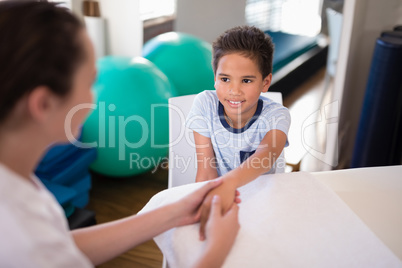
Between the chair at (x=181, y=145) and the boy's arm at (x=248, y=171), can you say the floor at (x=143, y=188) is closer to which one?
the chair at (x=181, y=145)

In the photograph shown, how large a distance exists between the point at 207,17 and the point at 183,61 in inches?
25.9

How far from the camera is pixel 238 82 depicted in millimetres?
1128

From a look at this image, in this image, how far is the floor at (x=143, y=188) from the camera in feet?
5.35

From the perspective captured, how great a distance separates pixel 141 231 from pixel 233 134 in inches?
20.7

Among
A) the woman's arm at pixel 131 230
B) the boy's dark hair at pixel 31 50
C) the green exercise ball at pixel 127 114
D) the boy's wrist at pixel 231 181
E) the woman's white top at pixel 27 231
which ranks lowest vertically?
the green exercise ball at pixel 127 114

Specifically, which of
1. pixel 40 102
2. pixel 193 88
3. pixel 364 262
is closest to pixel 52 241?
pixel 40 102

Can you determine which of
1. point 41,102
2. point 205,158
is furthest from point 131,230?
point 205,158

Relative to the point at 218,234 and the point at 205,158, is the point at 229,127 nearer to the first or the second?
the point at 205,158

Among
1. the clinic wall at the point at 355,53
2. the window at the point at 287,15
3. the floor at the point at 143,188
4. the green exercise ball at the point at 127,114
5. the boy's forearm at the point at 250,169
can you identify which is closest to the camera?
the boy's forearm at the point at 250,169

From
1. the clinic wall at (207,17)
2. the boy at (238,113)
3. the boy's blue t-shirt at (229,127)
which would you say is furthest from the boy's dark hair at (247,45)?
the clinic wall at (207,17)

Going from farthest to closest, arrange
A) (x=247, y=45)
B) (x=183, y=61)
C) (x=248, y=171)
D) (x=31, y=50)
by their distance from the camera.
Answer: (x=183, y=61) < (x=247, y=45) < (x=248, y=171) < (x=31, y=50)

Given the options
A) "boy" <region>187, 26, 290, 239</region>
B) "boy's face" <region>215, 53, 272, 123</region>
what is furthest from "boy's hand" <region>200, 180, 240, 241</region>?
"boy's face" <region>215, 53, 272, 123</region>

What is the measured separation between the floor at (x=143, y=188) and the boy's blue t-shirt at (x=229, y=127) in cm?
58

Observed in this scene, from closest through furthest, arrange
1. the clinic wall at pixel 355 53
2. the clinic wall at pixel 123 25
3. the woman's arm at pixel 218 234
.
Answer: the woman's arm at pixel 218 234
the clinic wall at pixel 355 53
the clinic wall at pixel 123 25
